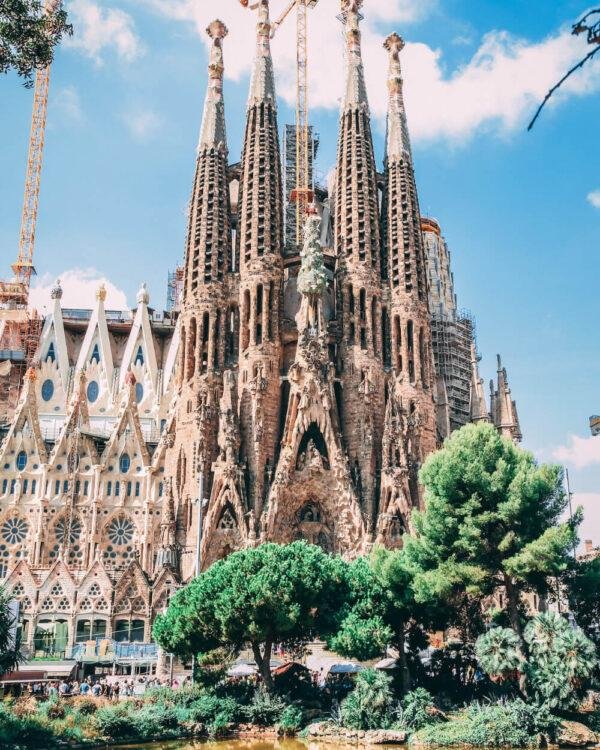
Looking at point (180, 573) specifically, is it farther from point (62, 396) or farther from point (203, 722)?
point (62, 396)

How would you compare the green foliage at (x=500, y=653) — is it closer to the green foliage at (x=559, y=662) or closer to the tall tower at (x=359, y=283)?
the green foliage at (x=559, y=662)

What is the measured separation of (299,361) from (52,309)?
28293 millimetres

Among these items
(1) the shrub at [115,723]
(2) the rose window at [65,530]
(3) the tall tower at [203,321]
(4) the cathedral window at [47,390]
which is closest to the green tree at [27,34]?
(1) the shrub at [115,723]

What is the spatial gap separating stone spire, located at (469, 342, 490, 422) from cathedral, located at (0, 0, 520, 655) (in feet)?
0.52

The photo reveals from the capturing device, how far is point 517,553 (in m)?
30.6

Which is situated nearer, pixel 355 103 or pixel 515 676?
pixel 515 676

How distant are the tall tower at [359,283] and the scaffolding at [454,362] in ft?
38.4

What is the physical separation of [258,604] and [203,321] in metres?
26.9

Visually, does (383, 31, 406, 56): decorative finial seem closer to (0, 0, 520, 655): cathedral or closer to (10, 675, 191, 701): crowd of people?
(0, 0, 520, 655): cathedral

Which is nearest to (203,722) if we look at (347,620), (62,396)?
(347,620)

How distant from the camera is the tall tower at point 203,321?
50.4 metres

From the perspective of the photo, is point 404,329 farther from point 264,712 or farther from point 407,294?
point 264,712

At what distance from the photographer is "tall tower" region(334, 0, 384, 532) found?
5156 centimetres

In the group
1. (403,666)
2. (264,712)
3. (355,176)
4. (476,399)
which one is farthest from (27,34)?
(476,399)
